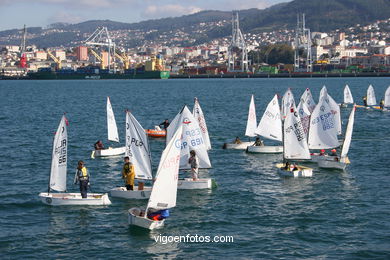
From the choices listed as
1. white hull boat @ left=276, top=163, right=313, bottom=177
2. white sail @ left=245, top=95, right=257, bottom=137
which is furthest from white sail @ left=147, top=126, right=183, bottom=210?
white sail @ left=245, top=95, right=257, bottom=137

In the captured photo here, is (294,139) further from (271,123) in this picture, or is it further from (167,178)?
(167,178)

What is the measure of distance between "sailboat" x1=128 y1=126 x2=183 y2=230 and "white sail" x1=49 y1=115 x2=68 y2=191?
19.0 feet

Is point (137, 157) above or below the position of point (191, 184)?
above

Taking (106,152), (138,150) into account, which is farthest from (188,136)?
(106,152)

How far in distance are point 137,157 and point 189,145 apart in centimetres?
376

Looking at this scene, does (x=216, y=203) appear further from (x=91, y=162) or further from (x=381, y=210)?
(x=91, y=162)

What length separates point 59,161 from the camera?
29688 millimetres

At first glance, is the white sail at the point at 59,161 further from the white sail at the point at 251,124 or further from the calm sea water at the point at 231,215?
the white sail at the point at 251,124

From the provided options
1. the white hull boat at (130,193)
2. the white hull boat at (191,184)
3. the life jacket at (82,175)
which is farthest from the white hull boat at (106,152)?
the life jacket at (82,175)

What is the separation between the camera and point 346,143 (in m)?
37.8

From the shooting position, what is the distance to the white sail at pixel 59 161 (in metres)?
29.2

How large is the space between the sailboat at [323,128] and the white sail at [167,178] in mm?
17625

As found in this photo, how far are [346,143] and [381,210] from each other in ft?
31.8

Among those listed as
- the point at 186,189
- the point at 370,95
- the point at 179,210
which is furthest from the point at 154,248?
the point at 370,95
